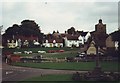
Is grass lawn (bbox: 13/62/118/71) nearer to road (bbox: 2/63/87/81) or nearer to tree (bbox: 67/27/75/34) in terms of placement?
road (bbox: 2/63/87/81)

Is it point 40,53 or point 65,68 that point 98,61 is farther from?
point 40,53

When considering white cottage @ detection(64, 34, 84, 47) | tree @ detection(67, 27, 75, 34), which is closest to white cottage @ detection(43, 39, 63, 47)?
white cottage @ detection(64, 34, 84, 47)

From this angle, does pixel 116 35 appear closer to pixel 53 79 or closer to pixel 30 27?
pixel 53 79

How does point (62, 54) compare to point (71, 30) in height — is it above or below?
below

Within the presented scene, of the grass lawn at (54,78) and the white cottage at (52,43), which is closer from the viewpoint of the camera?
the grass lawn at (54,78)

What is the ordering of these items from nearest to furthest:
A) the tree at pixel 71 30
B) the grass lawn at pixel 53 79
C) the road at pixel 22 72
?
the grass lawn at pixel 53 79
the road at pixel 22 72
the tree at pixel 71 30

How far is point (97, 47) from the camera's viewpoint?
1154 centimetres

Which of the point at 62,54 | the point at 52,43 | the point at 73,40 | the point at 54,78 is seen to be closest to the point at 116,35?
the point at 73,40

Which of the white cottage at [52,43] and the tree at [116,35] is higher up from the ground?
the tree at [116,35]

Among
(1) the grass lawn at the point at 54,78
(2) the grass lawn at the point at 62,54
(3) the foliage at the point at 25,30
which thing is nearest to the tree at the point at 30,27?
(3) the foliage at the point at 25,30

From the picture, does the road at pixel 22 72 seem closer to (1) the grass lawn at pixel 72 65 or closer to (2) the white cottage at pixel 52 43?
(1) the grass lawn at pixel 72 65

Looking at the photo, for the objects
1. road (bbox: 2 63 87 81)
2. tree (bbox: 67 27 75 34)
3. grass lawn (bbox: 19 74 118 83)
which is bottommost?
grass lawn (bbox: 19 74 118 83)

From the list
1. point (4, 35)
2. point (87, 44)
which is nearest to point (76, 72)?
point (87, 44)

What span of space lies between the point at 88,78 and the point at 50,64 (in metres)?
1.57
